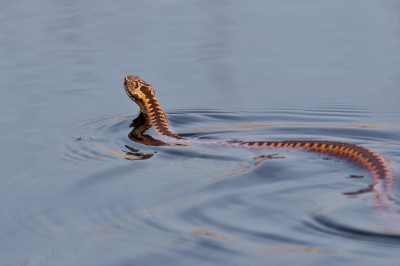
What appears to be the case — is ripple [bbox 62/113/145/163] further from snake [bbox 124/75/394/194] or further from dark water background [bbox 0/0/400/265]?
snake [bbox 124/75/394/194]

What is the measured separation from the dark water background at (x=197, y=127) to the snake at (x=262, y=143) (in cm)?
22

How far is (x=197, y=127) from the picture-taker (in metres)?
10.1

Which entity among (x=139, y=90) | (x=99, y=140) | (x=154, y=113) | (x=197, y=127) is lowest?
(x=99, y=140)

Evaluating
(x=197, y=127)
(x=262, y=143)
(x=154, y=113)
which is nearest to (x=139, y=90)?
(x=154, y=113)

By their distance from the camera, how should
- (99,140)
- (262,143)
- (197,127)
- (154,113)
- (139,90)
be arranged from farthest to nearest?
(139,90) → (154,113) → (197,127) → (99,140) → (262,143)

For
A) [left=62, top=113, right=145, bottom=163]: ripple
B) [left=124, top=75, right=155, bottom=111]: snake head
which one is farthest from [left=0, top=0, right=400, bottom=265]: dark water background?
[left=124, top=75, right=155, bottom=111]: snake head

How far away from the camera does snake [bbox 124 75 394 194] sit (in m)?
7.61

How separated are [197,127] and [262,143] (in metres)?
1.52

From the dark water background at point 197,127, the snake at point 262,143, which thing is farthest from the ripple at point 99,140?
the snake at point 262,143

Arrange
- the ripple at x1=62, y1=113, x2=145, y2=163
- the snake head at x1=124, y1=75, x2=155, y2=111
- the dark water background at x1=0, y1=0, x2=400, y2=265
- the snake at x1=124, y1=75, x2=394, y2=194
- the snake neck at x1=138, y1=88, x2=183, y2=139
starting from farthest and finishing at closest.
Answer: the snake head at x1=124, y1=75, x2=155, y2=111, the snake neck at x1=138, y1=88, x2=183, y2=139, the ripple at x1=62, y1=113, x2=145, y2=163, the snake at x1=124, y1=75, x2=394, y2=194, the dark water background at x1=0, y1=0, x2=400, y2=265

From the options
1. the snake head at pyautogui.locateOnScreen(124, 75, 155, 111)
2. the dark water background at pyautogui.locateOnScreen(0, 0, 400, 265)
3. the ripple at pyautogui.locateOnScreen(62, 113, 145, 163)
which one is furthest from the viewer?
the snake head at pyautogui.locateOnScreen(124, 75, 155, 111)

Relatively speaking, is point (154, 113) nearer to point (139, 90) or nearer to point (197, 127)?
point (139, 90)

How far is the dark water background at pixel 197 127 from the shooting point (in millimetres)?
5816

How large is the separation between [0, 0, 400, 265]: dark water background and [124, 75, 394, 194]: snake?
224mm
